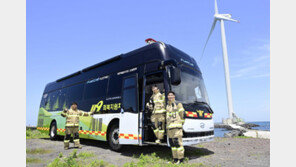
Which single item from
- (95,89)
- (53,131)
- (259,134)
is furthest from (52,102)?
(259,134)

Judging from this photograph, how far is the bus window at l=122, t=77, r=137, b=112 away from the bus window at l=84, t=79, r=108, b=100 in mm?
1383

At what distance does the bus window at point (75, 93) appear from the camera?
29.1ft

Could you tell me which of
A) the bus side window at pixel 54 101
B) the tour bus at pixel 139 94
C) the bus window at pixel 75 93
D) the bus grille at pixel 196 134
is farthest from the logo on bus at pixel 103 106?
the bus side window at pixel 54 101

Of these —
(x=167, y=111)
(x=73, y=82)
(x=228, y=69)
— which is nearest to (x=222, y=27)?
(x=228, y=69)

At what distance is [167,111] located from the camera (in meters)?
4.86

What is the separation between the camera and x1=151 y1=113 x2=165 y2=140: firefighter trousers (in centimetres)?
511

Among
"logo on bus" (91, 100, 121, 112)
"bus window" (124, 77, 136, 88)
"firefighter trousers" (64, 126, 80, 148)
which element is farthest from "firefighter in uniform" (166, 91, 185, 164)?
"firefighter trousers" (64, 126, 80, 148)

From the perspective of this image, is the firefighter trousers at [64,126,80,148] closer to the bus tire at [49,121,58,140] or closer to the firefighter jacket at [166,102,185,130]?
the bus tire at [49,121,58,140]

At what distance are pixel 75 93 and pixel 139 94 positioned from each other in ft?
15.2

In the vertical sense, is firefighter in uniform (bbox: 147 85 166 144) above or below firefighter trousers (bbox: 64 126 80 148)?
above

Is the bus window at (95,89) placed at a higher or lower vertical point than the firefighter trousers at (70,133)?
higher

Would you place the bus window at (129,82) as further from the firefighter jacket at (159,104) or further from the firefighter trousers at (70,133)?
the firefighter trousers at (70,133)

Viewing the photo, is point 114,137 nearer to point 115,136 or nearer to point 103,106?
point 115,136

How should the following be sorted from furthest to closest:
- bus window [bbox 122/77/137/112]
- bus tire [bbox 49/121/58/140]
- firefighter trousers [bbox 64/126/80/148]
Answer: bus tire [bbox 49/121/58/140] → firefighter trousers [bbox 64/126/80/148] → bus window [bbox 122/77/137/112]
